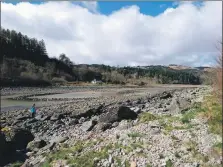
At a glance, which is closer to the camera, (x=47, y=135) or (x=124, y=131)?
(x=124, y=131)

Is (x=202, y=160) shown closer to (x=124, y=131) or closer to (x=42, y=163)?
(x=124, y=131)

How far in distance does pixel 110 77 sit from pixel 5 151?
172m

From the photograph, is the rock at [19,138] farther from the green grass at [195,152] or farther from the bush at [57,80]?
the bush at [57,80]

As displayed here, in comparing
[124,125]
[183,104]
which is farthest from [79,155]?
[183,104]

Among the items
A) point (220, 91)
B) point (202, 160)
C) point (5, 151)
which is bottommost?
point (5, 151)

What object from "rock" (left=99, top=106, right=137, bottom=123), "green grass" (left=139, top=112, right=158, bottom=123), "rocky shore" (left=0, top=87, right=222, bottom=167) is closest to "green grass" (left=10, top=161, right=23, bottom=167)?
"rocky shore" (left=0, top=87, right=222, bottom=167)

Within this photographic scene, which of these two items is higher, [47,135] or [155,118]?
[155,118]

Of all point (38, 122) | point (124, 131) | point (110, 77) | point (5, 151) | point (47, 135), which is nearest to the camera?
point (124, 131)

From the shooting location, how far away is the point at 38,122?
37.9 m

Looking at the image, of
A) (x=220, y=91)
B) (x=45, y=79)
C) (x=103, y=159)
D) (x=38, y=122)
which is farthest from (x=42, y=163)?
(x=45, y=79)

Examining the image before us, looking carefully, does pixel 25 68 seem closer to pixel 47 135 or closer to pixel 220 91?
pixel 47 135

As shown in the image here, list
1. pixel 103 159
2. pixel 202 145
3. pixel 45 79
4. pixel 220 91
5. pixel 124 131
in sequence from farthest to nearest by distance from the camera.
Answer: pixel 45 79 < pixel 124 131 < pixel 103 159 < pixel 202 145 < pixel 220 91

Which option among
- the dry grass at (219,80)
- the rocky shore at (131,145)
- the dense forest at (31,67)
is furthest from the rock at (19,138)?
the dense forest at (31,67)

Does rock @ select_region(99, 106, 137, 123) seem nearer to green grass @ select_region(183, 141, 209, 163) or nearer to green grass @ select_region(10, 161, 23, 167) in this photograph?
green grass @ select_region(10, 161, 23, 167)
